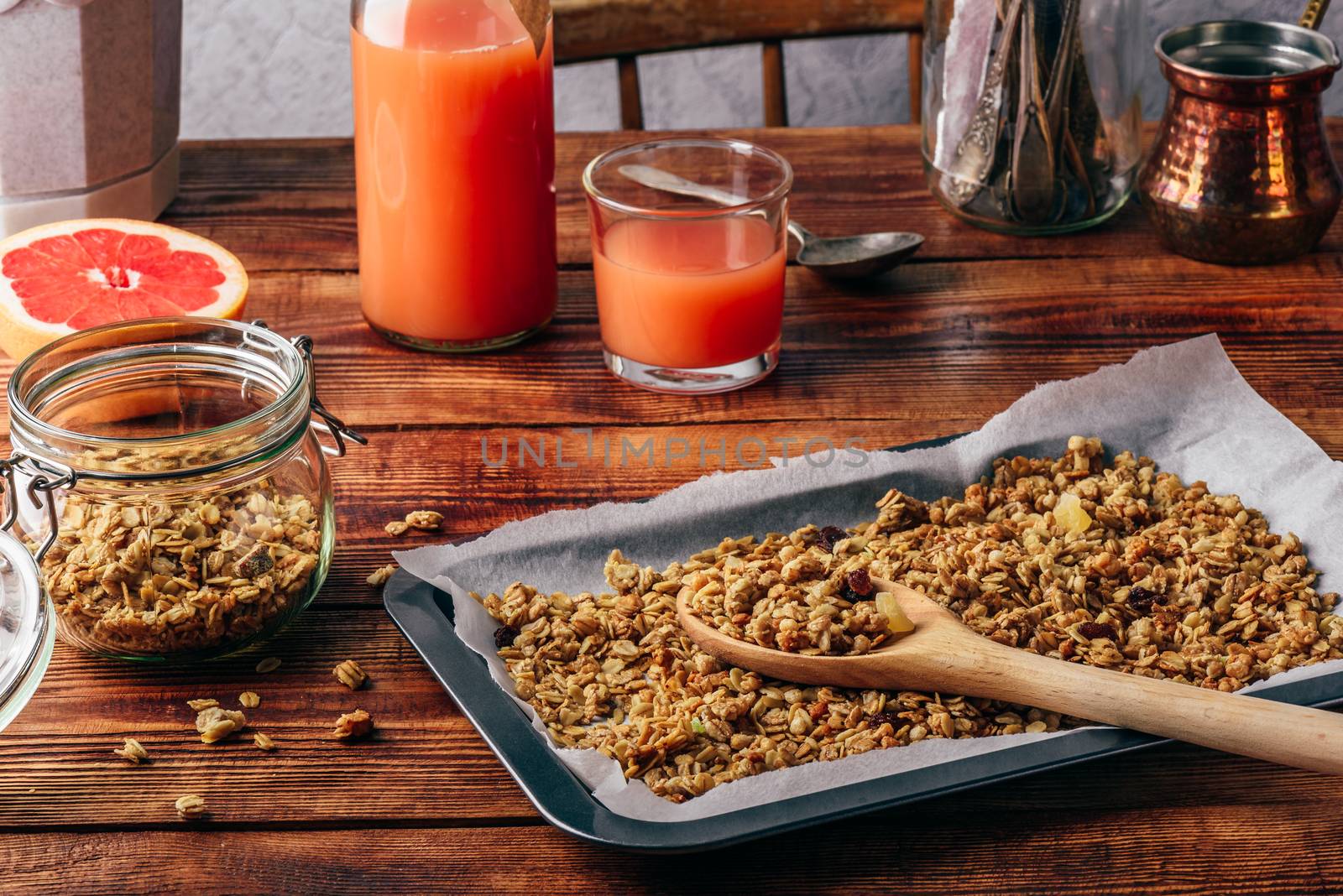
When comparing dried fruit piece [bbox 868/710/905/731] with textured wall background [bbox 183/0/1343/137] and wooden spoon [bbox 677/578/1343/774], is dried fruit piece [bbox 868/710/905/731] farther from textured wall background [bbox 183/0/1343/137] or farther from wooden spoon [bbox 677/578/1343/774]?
textured wall background [bbox 183/0/1343/137]

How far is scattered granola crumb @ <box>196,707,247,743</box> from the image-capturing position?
0.89 metres

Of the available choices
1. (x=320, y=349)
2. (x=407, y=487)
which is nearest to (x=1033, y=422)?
(x=407, y=487)

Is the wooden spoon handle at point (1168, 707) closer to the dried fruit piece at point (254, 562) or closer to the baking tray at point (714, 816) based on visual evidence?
the baking tray at point (714, 816)

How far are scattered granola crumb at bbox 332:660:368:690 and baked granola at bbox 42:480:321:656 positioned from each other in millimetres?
61

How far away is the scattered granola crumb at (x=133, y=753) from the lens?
869 mm

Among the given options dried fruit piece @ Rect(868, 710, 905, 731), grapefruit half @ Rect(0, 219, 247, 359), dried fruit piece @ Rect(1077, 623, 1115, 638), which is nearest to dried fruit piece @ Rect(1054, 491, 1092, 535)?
dried fruit piece @ Rect(1077, 623, 1115, 638)

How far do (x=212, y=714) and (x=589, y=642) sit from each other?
0.25 metres

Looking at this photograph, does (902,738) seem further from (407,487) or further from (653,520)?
(407,487)

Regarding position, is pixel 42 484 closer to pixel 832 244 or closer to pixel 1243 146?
pixel 832 244

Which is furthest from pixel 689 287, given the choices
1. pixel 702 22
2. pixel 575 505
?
pixel 702 22

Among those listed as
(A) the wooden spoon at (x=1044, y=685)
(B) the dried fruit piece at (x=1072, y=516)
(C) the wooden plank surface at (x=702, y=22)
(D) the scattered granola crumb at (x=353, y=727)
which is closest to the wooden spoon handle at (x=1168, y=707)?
(A) the wooden spoon at (x=1044, y=685)

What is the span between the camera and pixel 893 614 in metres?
0.93

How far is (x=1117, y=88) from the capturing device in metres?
1.46

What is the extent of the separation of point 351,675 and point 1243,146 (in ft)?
3.30
